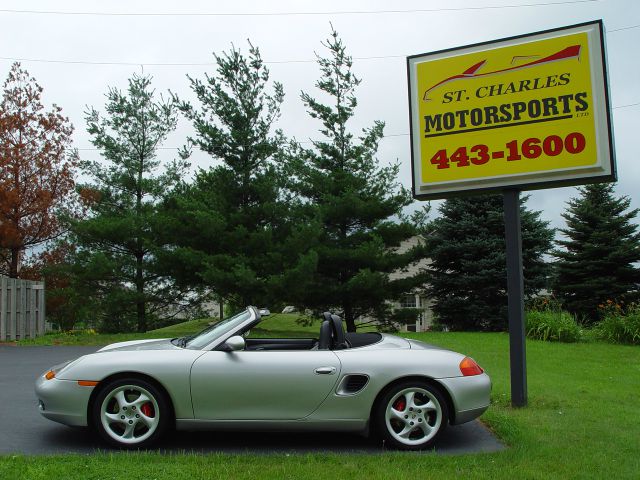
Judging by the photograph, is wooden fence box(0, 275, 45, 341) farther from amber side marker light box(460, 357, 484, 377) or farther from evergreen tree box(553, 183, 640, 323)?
evergreen tree box(553, 183, 640, 323)

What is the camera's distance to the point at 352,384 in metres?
5.58

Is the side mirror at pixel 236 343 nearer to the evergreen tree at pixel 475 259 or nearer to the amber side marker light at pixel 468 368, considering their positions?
the amber side marker light at pixel 468 368

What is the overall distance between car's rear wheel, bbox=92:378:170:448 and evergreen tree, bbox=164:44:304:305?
13.3 m

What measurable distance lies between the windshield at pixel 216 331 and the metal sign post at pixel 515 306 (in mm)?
3340

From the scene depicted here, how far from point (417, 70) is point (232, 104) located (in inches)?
560

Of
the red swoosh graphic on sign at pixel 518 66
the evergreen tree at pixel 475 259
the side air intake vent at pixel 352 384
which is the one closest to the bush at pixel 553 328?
the evergreen tree at pixel 475 259

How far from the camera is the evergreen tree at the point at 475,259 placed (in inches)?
984

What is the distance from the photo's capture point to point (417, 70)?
8.60 metres

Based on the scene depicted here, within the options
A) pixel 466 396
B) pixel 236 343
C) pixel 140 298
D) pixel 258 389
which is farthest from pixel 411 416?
Answer: pixel 140 298

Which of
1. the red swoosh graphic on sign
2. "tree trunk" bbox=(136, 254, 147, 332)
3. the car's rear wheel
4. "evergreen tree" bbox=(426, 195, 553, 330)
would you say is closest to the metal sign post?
the red swoosh graphic on sign

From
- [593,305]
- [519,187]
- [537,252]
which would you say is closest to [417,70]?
[519,187]

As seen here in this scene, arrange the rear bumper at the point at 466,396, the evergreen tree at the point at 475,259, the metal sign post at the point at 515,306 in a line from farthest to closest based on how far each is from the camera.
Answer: the evergreen tree at the point at 475,259
the metal sign post at the point at 515,306
the rear bumper at the point at 466,396

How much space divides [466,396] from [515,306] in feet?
7.93

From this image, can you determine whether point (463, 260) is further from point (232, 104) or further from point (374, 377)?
point (374, 377)
